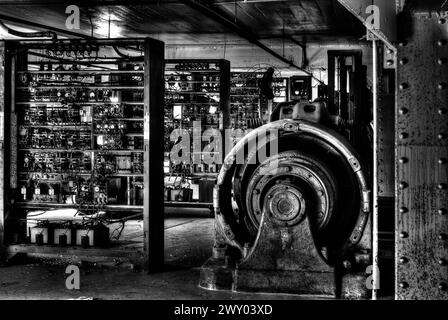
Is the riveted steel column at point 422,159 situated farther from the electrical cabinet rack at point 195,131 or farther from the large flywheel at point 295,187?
the electrical cabinet rack at point 195,131

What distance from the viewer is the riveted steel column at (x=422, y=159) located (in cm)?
198

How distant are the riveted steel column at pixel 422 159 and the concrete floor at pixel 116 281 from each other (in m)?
2.71

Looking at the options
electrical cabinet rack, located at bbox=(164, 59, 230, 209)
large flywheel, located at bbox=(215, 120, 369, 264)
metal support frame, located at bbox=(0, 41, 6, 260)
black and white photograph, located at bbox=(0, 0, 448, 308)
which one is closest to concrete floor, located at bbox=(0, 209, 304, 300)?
black and white photograph, located at bbox=(0, 0, 448, 308)

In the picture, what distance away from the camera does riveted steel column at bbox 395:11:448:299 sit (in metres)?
1.98

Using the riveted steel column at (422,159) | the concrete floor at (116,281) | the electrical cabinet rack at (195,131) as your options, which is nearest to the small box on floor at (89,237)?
the concrete floor at (116,281)

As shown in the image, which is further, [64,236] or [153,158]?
[64,236]

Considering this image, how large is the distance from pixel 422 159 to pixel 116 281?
4059 millimetres

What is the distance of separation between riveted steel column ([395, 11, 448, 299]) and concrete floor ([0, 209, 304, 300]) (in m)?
2.71

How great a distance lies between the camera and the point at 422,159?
1999 mm

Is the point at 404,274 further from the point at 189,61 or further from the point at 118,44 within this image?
the point at 189,61

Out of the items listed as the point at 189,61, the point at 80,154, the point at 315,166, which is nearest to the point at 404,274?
the point at 315,166

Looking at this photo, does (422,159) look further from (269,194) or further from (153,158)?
(153,158)

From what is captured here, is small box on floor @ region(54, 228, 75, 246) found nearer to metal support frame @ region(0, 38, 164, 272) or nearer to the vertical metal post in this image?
metal support frame @ region(0, 38, 164, 272)

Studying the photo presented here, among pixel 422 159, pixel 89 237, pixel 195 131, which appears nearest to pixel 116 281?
pixel 89 237
